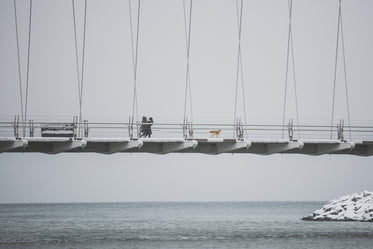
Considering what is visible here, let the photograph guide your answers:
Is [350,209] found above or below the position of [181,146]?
below

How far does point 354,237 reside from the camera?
211ft

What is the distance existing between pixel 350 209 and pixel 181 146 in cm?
5338

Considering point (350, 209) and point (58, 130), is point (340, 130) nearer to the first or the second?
point (58, 130)

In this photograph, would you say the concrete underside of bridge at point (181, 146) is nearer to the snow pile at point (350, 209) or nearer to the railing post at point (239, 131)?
the railing post at point (239, 131)

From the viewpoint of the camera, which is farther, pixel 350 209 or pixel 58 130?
pixel 350 209

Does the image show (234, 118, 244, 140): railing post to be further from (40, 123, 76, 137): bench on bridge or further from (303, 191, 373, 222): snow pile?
(303, 191, 373, 222): snow pile

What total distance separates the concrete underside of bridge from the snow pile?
4217 cm

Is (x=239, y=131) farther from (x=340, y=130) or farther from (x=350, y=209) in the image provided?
(x=350, y=209)

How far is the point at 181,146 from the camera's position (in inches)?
1969

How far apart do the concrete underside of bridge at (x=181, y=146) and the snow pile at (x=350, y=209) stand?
42.2 m

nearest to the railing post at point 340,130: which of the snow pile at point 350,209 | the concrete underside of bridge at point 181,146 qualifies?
the concrete underside of bridge at point 181,146

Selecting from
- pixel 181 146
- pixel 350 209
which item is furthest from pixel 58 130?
pixel 350 209

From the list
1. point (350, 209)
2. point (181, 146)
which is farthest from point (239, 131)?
point (350, 209)

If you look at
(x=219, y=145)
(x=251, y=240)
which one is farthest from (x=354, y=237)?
(x=219, y=145)
